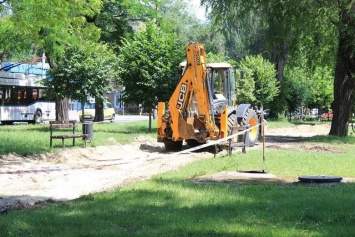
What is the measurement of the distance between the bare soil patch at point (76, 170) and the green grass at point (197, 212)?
1.53 meters

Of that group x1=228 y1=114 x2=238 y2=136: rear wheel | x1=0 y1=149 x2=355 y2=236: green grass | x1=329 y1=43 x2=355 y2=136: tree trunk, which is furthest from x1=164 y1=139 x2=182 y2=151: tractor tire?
x1=329 y1=43 x2=355 y2=136: tree trunk

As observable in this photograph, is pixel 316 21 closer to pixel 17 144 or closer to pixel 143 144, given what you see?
pixel 143 144

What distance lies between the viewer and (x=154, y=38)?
28.8 meters

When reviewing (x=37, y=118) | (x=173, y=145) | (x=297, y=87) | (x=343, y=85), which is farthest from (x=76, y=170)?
(x=297, y=87)

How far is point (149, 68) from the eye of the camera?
28.2 meters

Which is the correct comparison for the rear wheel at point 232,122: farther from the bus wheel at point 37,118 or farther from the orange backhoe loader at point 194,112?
the bus wheel at point 37,118

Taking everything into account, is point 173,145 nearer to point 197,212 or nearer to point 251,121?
point 251,121

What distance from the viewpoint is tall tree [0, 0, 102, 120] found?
17.8m

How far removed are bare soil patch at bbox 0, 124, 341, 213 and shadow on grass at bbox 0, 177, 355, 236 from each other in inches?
72.2

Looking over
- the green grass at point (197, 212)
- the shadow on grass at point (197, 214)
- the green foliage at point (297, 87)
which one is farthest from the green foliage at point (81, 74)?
the green foliage at point (297, 87)

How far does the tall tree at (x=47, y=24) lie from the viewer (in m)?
17.8

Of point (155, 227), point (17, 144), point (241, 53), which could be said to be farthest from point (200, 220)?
point (241, 53)

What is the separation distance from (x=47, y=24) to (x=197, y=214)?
38.1 feet

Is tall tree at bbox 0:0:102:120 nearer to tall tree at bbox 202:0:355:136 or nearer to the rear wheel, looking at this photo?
the rear wheel
